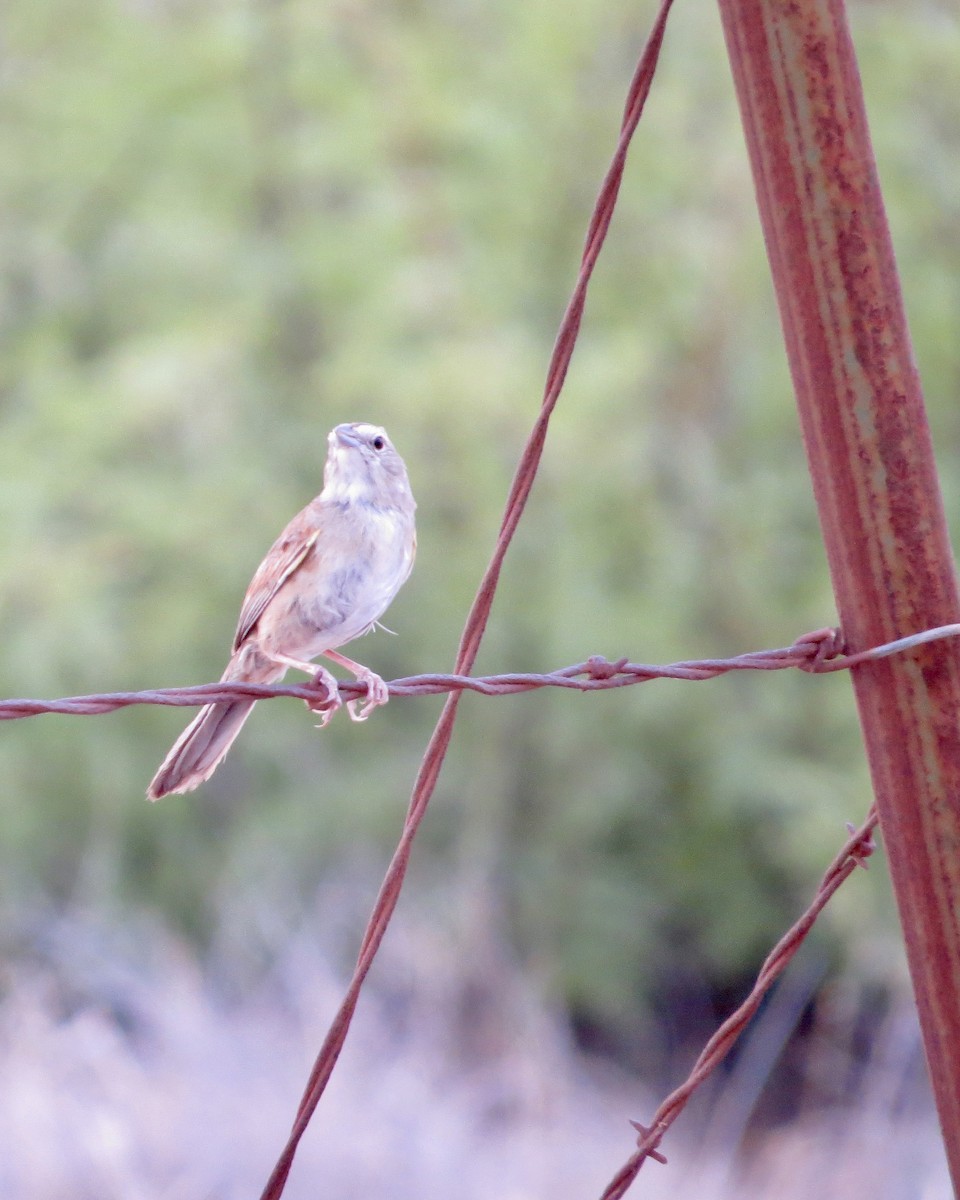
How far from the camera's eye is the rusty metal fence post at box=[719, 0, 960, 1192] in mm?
2363

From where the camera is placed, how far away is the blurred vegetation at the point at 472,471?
24.7 ft

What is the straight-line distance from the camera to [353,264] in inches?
308

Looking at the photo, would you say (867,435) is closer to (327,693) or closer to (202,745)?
(327,693)

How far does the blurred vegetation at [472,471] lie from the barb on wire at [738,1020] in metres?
4.76

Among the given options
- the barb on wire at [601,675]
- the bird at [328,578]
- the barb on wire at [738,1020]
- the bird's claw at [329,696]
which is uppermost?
the bird at [328,578]

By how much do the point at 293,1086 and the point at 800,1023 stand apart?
3821 mm

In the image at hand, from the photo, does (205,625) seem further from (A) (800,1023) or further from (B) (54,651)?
(A) (800,1023)

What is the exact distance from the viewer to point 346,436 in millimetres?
4387

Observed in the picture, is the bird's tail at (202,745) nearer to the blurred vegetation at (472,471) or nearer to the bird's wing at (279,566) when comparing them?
the bird's wing at (279,566)

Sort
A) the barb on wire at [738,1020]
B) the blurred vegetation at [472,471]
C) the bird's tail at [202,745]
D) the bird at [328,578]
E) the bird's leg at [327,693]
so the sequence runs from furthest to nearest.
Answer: the blurred vegetation at [472,471], the bird at [328,578], the bird's tail at [202,745], the bird's leg at [327,693], the barb on wire at [738,1020]

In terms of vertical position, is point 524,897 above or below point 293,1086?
above

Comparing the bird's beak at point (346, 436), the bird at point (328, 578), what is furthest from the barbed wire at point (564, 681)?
the bird's beak at point (346, 436)

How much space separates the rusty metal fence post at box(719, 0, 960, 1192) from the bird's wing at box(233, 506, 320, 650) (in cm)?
184

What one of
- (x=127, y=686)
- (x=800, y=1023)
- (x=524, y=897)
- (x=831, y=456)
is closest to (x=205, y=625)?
(x=127, y=686)
